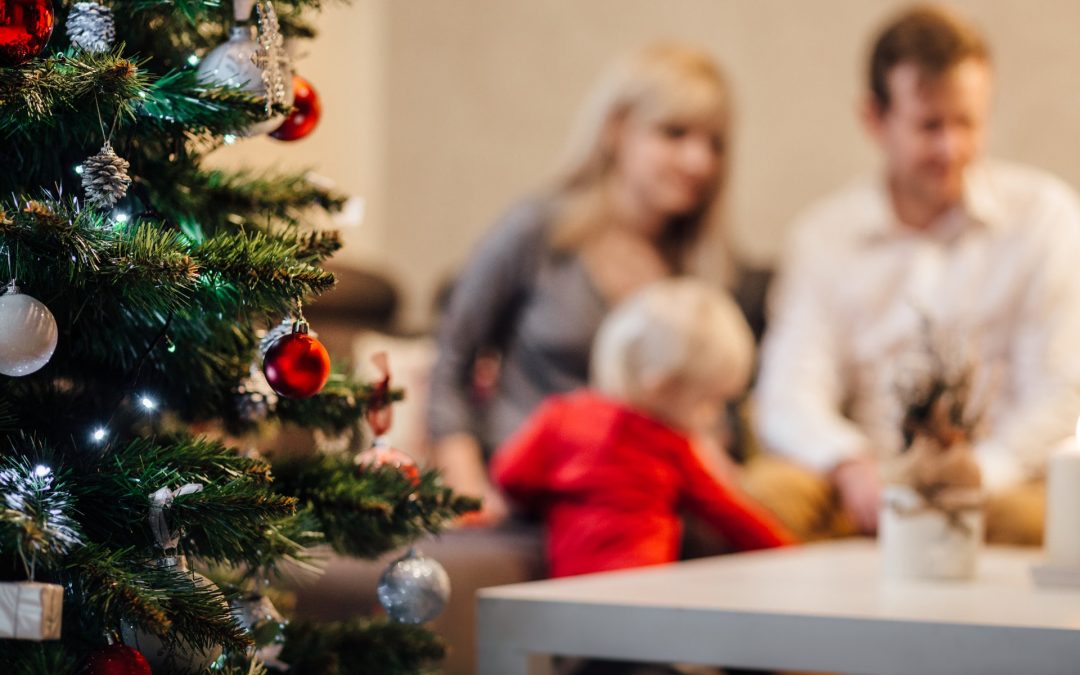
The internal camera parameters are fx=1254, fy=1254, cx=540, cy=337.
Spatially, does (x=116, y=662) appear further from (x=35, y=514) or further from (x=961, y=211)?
(x=961, y=211)

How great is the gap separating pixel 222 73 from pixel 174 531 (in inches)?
12.7

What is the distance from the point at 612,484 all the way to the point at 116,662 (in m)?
0.82

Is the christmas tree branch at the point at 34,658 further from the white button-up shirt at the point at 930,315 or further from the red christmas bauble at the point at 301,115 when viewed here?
the white button-up shirt at the point at 930,315

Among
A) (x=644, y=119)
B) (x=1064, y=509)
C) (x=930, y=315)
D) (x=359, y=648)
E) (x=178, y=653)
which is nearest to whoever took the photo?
(x=178, y=653)

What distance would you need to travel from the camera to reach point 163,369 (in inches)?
37.4

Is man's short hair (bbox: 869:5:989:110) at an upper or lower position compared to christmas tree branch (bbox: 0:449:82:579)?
upper

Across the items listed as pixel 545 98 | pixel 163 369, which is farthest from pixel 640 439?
pixel 545 98

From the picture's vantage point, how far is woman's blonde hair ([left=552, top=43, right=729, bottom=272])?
2178mm

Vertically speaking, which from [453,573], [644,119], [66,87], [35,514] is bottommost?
[453,573]

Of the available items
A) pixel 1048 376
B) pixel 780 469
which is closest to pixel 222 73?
pixel 780 469

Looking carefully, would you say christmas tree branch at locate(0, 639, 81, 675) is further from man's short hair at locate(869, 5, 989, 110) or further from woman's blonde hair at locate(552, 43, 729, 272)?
man's short hair at locate(869, 5, 989, 110)

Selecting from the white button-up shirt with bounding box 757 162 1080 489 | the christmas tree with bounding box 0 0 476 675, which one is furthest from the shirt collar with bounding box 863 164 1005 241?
the christmas tree with bounding box 0 0 476 675

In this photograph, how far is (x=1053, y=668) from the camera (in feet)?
3.13

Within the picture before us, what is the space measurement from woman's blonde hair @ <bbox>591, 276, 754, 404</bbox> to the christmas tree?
544mm
